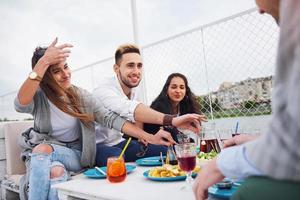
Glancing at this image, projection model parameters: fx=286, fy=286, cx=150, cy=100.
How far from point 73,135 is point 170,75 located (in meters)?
1.45

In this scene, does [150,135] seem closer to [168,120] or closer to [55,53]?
[168,120]

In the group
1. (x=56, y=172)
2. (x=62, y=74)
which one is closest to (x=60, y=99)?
(x=62, y=74)

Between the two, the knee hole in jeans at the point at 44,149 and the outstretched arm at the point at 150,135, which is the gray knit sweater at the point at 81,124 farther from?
the knee hole in jeans at the point at 44,149

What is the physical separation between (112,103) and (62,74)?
1.30ft

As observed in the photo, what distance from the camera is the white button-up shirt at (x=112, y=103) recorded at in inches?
73.8

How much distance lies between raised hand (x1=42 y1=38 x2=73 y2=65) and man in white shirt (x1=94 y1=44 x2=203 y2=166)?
42 cm

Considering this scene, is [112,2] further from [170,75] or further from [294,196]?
[294,196]

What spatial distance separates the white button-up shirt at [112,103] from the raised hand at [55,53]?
1.33ft

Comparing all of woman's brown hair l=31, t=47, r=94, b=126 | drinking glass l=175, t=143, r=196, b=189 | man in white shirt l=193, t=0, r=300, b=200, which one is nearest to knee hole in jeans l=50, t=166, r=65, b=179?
woman's brown hair l=31, t=47, r=94, b=126

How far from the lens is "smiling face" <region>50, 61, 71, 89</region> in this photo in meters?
1.89

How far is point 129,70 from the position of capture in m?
2.47

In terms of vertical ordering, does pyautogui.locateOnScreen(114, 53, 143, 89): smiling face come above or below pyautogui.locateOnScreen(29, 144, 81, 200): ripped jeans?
above

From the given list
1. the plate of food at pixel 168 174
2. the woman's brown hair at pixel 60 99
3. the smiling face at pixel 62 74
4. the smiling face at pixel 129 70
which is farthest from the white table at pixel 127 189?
the smiling face at pixel 129 70

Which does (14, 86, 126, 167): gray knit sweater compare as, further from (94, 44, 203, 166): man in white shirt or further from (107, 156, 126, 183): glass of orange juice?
(107, 156, 126, 183): glass of orange juice
